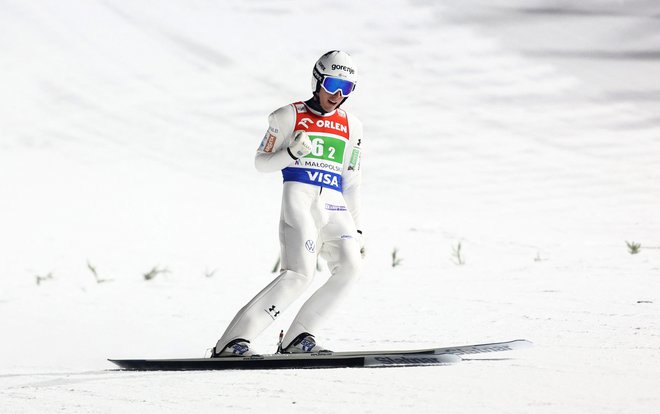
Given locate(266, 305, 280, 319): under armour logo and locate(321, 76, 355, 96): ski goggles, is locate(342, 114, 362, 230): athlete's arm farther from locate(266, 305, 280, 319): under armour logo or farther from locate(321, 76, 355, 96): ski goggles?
locate(266, 305, 280, 319): under armour logo

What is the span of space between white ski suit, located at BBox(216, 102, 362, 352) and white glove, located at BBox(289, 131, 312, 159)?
5cm

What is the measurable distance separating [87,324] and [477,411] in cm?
552

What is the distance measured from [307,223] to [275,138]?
24.8 inches

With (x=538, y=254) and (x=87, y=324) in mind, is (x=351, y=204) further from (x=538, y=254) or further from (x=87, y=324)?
(x=538, y=254)

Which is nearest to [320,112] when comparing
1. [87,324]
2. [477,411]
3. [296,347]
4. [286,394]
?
[296,347]

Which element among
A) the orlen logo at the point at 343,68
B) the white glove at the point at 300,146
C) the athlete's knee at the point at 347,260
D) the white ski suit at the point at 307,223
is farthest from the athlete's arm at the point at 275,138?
the athlete's knee at the point at 347,260

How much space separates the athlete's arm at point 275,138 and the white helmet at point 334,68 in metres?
0.27

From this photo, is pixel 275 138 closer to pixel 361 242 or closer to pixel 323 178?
pixel 323 178

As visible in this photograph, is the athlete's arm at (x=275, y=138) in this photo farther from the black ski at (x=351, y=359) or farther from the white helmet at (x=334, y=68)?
the black ski at (x=351, y=359)

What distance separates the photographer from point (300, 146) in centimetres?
614

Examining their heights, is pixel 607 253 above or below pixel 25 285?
above

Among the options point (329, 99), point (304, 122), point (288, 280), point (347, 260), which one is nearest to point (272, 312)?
point (288, 280)

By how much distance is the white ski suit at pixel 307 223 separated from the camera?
6273 millimetres

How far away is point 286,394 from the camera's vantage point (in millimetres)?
5090
